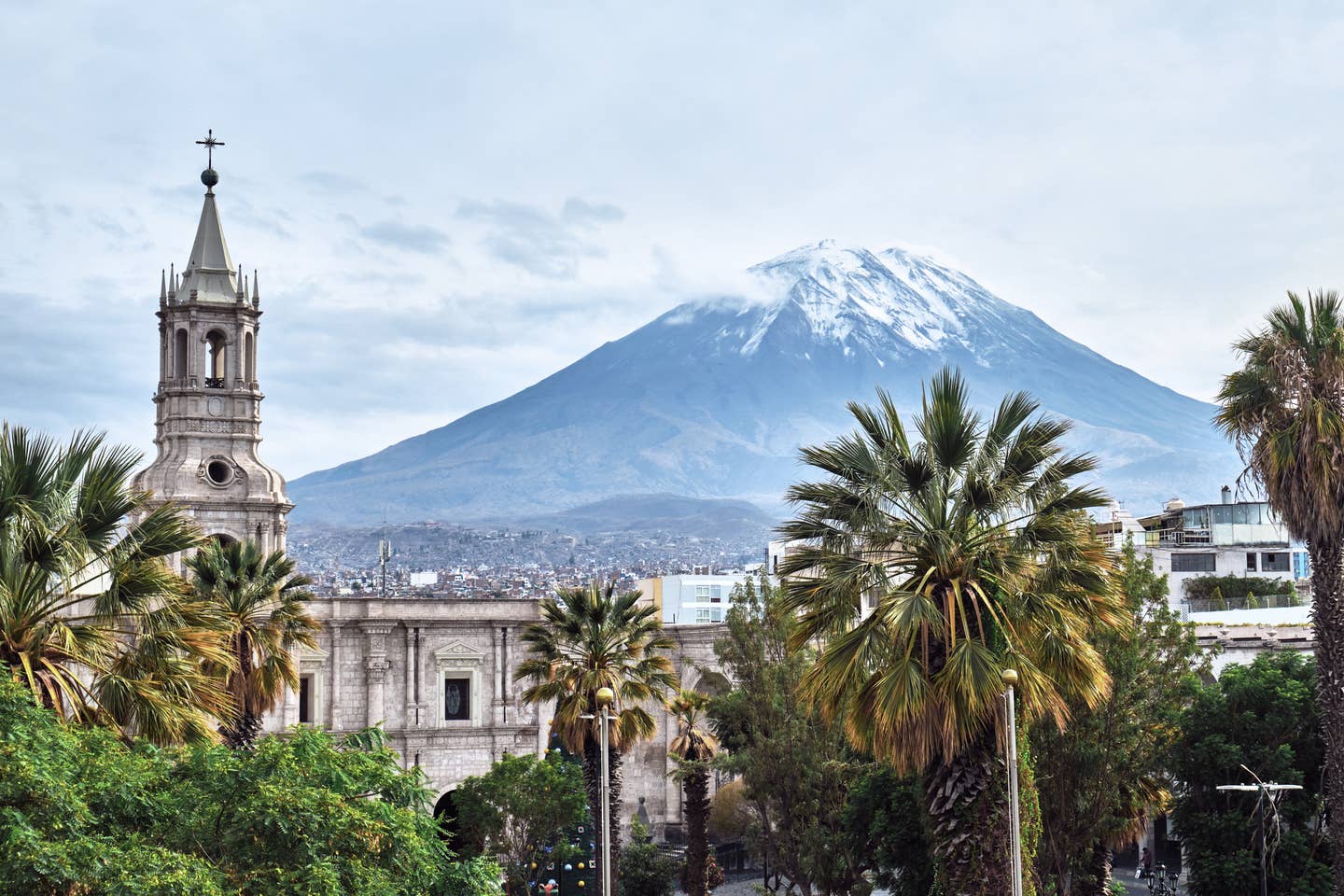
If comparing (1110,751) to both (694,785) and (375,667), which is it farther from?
(375,667)

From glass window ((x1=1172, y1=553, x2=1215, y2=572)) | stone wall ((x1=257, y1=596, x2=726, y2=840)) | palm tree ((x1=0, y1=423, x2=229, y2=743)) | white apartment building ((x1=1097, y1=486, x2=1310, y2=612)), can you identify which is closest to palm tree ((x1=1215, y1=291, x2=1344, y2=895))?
palm tree ((x1=0, y1=423, x2=229, y2=743))

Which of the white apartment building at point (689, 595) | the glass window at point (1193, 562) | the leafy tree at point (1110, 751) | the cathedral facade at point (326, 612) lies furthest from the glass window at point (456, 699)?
the white apartment building at point (689, 595)

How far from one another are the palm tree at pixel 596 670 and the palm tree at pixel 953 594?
16445 mm

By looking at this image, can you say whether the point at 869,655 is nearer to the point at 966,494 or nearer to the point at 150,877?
the point at 966,494

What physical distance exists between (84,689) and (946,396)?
10.9 meters

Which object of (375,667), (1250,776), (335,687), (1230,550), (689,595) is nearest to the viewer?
A: (1250,776)

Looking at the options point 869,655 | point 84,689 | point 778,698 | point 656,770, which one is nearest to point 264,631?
point 778,698

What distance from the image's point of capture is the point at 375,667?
6184 cm

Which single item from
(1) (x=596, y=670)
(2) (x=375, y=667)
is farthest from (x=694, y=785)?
(2) (x=375, y=667)

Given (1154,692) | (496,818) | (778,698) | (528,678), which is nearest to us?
(1154,692)

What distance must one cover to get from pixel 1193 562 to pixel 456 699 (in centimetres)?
3353

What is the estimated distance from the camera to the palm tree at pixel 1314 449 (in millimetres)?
26375

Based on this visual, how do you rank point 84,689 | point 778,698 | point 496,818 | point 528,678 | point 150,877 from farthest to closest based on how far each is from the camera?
1. point 528,678
2. point 496,818
3. point 778,698
4. point 84,689
5. point 150,877

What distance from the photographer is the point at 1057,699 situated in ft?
71.3
